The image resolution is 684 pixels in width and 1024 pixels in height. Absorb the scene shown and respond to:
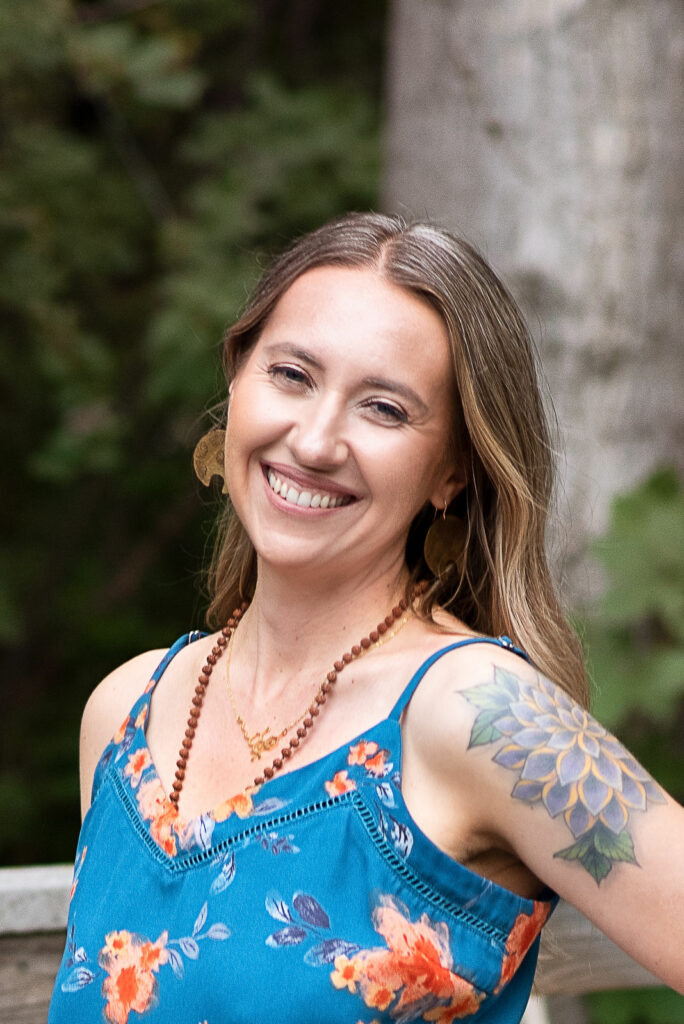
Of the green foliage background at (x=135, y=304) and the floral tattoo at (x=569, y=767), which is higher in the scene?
the floral tattoo at (x=569, y=767)

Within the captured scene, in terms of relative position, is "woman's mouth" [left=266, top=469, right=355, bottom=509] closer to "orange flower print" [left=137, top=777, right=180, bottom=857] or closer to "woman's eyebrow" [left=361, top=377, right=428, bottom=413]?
"woman's eyebrow" [left=361, top=377, right=428, bottom=413]

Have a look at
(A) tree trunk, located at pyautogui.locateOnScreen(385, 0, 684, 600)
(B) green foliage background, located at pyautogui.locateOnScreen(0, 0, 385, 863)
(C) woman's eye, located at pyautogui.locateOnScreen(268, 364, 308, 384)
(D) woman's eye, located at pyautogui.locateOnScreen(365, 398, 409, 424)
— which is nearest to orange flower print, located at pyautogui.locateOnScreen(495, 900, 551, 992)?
(D) woman's eye, located at pyautogui.locateOnScreen(365, 398, 409, 424)

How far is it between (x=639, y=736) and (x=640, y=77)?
159 cm

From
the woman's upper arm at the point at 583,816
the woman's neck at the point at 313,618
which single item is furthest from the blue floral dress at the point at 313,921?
the woman's neck at the point at 313,618

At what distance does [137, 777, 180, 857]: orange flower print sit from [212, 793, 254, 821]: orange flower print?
8 centimetres

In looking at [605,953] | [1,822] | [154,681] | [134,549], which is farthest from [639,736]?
[134,549]

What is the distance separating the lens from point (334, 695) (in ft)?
5.98

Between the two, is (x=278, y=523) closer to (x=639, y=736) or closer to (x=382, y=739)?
(x=382, y=739)

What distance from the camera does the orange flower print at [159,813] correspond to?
5.80 feet

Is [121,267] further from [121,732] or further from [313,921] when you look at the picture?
[313,921]

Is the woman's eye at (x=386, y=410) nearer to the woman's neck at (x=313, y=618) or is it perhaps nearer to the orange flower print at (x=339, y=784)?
the woman's neck at (x=313, y=618)

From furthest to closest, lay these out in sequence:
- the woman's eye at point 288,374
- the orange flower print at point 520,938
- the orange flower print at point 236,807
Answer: the woman's eye at point 288,374
the orange flower print at point 236,807
the orange flower print at point 520,938

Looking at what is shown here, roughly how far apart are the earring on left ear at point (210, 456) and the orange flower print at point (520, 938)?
0.85 m

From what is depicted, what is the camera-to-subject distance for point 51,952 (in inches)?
80.4
